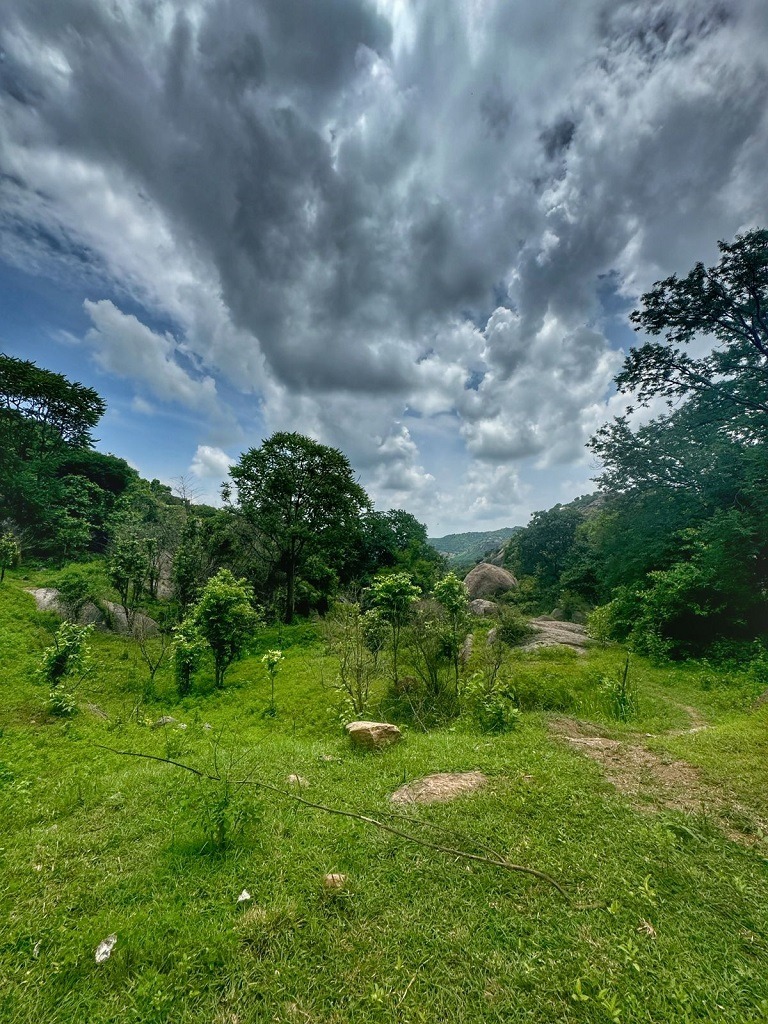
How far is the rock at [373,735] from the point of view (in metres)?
7.16

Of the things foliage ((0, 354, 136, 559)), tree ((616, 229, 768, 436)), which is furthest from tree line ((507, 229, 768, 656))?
foliage ((0, 354, 136, 559))

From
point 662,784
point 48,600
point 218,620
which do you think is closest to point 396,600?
point 218,620

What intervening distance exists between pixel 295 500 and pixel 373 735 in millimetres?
18731

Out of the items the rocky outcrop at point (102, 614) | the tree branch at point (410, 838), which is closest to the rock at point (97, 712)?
the tree branch at point (410, 838)

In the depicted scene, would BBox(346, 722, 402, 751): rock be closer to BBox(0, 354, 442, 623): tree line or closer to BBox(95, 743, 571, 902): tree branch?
BBox(95, 743, 571, 902): tree branch

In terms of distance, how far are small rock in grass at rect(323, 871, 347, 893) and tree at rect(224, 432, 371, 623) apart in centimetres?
2037

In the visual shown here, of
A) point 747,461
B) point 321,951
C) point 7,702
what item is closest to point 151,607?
point 7,702

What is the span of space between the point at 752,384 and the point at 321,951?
21772 millimetres

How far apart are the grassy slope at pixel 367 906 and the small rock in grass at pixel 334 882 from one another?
0.34 ft

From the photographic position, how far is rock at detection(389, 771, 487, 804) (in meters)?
5.01

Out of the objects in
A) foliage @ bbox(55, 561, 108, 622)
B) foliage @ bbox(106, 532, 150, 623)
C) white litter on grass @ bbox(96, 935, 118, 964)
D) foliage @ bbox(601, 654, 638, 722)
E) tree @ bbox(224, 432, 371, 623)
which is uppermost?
tree @ bbox(224, 432, 371, 623)

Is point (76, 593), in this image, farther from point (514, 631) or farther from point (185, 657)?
point (514, 631)

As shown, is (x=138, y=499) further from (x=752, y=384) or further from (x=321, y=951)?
(x=752, y=384)

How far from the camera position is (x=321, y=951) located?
9.55ft
